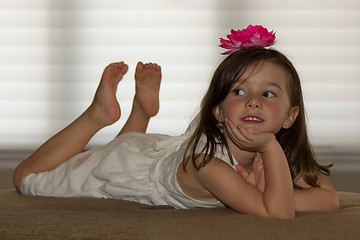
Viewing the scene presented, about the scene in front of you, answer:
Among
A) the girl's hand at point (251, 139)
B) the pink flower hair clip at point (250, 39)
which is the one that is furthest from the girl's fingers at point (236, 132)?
the pink flower hair clip at point (250, 39)

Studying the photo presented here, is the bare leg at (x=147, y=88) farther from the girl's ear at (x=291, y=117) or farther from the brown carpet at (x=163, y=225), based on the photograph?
the brown carpet at (x=163, y=225)

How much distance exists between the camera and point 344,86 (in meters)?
2.79

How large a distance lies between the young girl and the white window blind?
80cm

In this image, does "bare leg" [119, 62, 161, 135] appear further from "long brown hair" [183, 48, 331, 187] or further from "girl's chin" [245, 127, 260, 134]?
"girl's chin" [245, 127, 260, 134]

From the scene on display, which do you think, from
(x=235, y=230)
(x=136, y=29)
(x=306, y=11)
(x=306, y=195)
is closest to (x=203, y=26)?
(x=136, y=29)

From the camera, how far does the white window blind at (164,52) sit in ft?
9.02

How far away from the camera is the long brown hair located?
149 centimetres

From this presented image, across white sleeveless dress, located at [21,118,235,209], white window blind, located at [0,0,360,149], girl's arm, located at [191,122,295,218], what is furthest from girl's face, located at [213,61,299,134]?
white window blind, located at [0,0,360,149]

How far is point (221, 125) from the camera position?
1607 millimetres

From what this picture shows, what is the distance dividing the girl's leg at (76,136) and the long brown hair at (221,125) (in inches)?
17.0

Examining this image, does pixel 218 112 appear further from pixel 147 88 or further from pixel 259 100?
pixel 147 88

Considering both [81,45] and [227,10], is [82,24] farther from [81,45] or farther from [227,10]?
[227,10]

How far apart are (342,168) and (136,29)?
4.05ft

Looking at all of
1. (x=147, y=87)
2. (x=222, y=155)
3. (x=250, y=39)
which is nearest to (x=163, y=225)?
(x=222, y=155)
